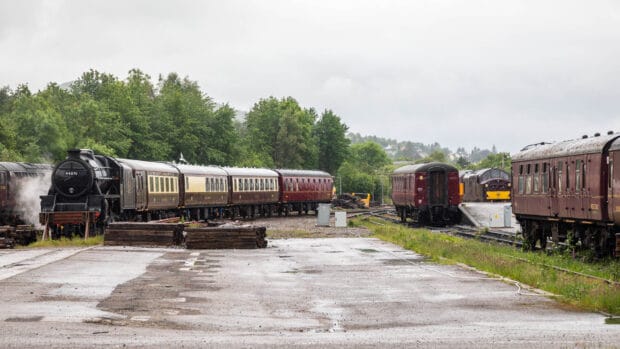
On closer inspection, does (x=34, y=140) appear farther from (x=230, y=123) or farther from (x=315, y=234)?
(x=315, y=234)

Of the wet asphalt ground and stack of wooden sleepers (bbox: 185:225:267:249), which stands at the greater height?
stack of wooden sleepers (bbox: 185:225:267:249)

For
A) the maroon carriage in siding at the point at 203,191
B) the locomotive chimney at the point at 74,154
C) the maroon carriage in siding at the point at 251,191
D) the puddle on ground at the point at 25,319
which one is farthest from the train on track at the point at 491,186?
the puddle on ground at the point at 25,319

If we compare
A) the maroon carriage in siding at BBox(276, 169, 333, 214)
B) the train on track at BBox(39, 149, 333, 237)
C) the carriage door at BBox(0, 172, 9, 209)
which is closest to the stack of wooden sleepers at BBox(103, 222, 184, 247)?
the train on track at BBox(39, 149, 333, 237)

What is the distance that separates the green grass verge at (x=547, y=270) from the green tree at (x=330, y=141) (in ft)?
394

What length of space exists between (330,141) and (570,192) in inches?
5070

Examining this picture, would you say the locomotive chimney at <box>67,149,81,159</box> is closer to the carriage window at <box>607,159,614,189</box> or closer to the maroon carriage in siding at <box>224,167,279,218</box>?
the carriage window at <box>607,159,614,189</box>

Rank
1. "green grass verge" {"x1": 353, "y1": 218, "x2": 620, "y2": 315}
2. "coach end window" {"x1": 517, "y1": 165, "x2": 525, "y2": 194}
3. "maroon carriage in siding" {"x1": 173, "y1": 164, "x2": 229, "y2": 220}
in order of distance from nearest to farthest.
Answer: "green grass verge" {"x1": 353, "y1": 218, "x2": 620, "y2": 315} → "coach end window" {"x1": 517, "y1": 165, "x2": 525, "y2": 194} → "maroon carriage in siding" {"x1": 173, "y1": 164, "x2": 229, "y2": 220}

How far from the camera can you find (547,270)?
2181cm

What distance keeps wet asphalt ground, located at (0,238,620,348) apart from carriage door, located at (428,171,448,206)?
91.1 feet

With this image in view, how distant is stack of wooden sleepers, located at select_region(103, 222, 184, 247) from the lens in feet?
102

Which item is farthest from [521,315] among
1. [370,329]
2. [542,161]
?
[542,161]

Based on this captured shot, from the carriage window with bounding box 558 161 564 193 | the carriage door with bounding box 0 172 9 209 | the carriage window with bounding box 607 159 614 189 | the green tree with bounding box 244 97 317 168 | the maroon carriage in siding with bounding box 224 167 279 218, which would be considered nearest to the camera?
the carriage window with bounding box 607 159 614 189

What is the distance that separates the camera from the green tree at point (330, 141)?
154250 millimetres

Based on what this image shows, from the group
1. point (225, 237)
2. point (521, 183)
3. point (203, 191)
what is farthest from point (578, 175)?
point (203, 191)
